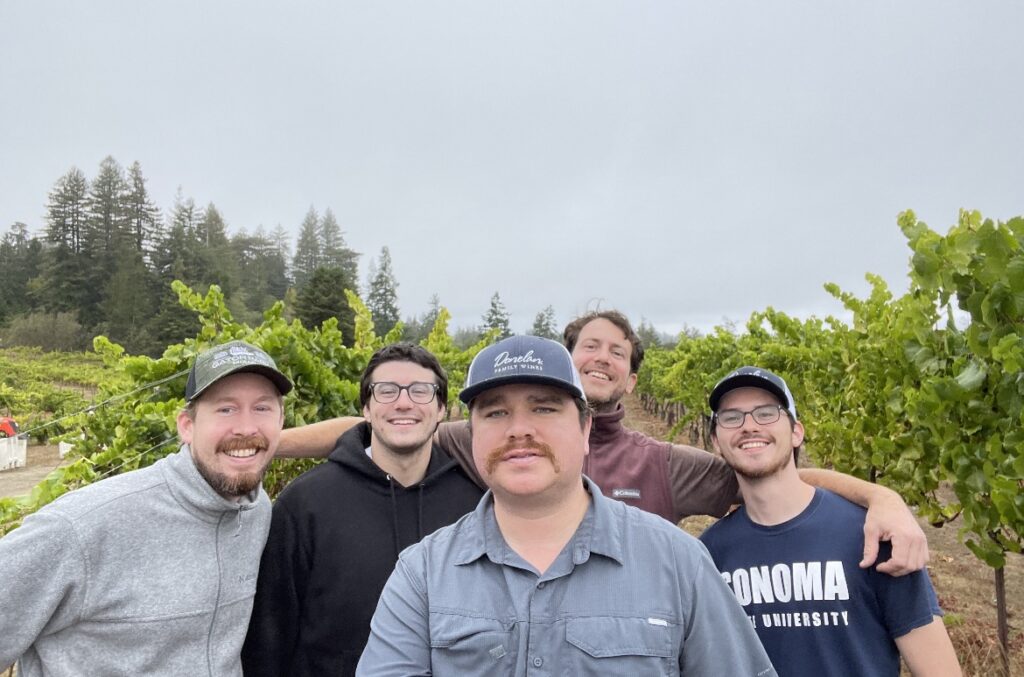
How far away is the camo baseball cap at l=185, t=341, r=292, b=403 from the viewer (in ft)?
7.41

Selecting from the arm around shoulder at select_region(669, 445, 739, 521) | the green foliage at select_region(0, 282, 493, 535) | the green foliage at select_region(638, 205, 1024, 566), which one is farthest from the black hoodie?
the green foliage at select_region(638, 205, 1024, 566)

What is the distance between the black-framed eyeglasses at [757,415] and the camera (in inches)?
95.2

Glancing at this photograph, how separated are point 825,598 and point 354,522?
65.9 inches

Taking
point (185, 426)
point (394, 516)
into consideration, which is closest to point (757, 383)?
point (394, 516)

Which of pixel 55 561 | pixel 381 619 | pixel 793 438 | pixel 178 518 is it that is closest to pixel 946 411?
pixel 793 438

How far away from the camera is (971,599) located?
688 centimetres

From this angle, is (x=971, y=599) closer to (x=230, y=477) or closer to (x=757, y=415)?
(x=757, y=415)

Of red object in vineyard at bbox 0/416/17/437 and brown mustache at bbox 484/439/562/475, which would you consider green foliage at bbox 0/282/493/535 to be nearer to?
brown mustache at bbox 484/439/562/475

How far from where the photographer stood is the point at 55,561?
6.31 ft

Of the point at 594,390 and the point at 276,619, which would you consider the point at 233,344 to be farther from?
the point at 594,390

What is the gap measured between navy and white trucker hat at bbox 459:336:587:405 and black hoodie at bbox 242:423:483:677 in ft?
3.53

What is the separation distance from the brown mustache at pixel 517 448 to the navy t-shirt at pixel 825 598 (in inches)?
38.5

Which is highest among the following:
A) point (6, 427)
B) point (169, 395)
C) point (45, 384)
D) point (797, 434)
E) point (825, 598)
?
point (45, 384)

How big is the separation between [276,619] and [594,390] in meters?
1.56
